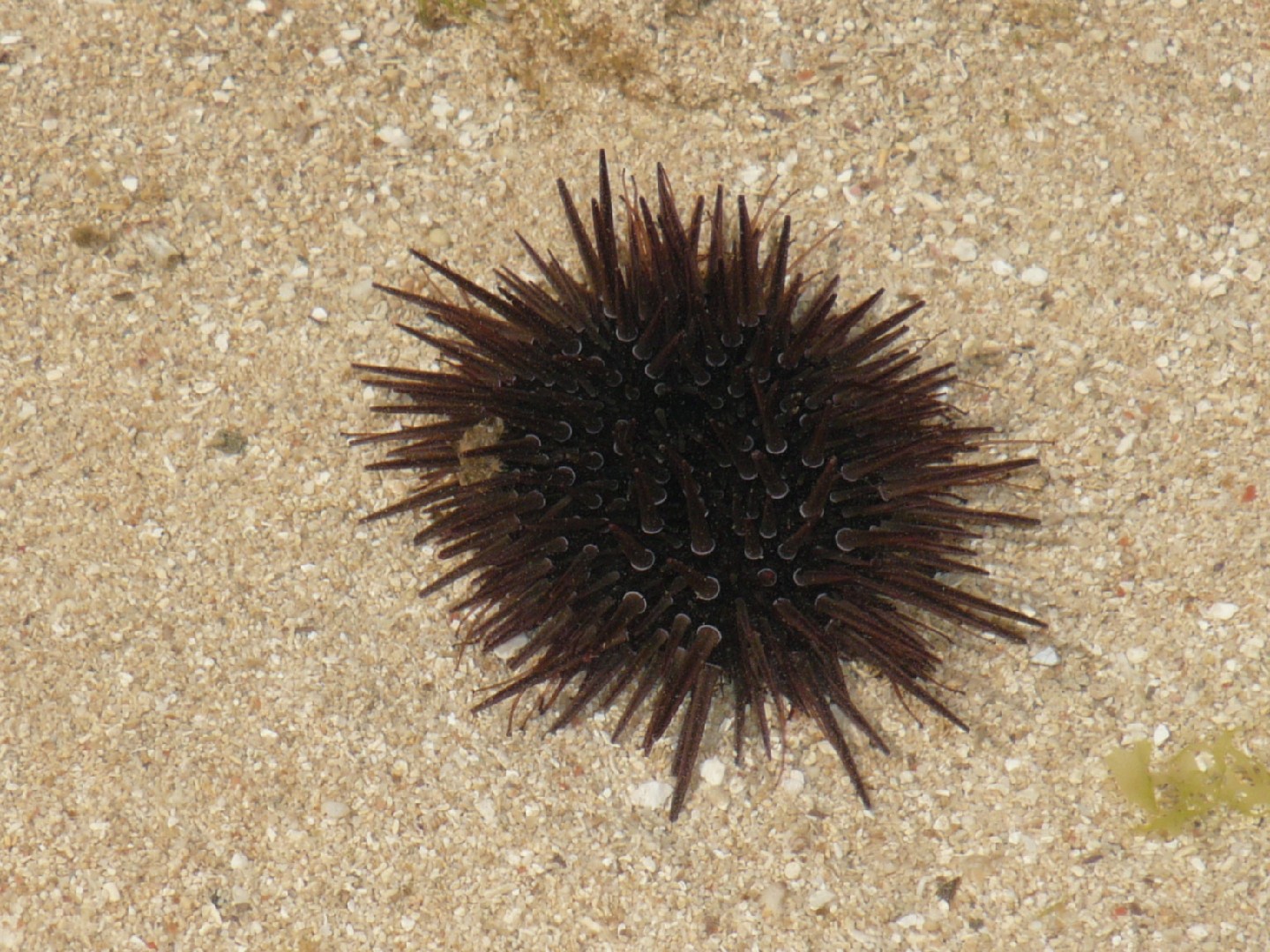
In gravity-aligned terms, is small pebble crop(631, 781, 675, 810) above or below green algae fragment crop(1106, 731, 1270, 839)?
below

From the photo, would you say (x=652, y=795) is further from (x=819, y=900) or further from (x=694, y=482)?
(x=694, y=482)

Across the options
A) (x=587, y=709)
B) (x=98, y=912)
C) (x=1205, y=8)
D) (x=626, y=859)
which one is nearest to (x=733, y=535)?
(x=587, y=709)

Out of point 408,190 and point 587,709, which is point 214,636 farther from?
point 408,190

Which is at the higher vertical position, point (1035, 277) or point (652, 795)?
point (1035, 277)

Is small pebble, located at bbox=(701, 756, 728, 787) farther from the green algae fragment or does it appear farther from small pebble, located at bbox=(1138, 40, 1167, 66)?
small pebble, located at bbox=(1138, 40, 1167, 66)

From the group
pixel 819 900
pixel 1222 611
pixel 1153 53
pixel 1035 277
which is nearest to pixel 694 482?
pixel 819 900

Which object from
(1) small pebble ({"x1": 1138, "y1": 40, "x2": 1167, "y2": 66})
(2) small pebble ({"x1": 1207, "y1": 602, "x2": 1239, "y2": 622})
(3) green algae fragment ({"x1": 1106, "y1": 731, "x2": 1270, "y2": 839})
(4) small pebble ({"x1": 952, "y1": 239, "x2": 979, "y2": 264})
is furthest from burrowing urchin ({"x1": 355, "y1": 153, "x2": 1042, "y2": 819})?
(1) small pebble ({"x1": 1138, "y1": 40, "x2": 1167, "y2": 66})
